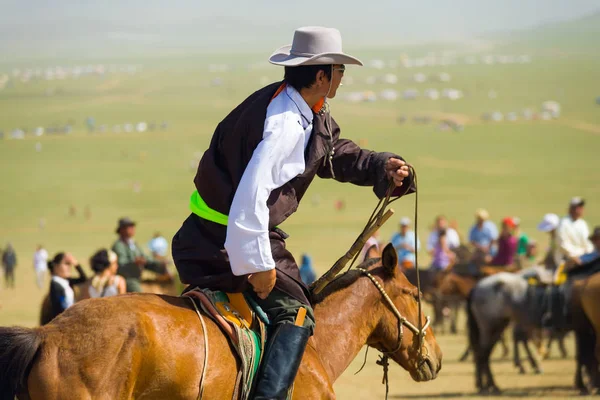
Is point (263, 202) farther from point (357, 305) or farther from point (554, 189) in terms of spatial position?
point (554, 189)

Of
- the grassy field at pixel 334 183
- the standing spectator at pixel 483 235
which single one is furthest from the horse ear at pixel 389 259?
the standing spectator at pixel 483 235

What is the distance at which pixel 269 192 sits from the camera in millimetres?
4012

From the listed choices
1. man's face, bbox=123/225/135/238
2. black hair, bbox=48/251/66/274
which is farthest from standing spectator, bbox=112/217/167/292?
black hair, bbox=48/251/66/274

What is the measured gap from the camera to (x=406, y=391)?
12.1 m

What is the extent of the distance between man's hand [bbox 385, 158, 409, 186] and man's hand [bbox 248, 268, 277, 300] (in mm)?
901

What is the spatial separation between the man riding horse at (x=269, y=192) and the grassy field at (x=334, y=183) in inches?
274

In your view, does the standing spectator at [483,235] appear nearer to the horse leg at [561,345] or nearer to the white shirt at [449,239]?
the white shirt at [449,239]

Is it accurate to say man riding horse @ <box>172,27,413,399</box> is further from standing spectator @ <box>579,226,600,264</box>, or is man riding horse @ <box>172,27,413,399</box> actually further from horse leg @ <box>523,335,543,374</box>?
horse leg @ <box>523,335,543,374</box>


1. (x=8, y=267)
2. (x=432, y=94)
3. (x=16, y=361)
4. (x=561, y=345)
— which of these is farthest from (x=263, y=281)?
(x=432, y=94)

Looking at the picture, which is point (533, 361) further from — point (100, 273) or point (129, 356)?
point (129, 356)

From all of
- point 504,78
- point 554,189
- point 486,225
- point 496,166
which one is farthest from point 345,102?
point 486,225

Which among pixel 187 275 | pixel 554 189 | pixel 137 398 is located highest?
pixel 187 275

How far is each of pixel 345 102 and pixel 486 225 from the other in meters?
87.4

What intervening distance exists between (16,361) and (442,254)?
15926 mm
